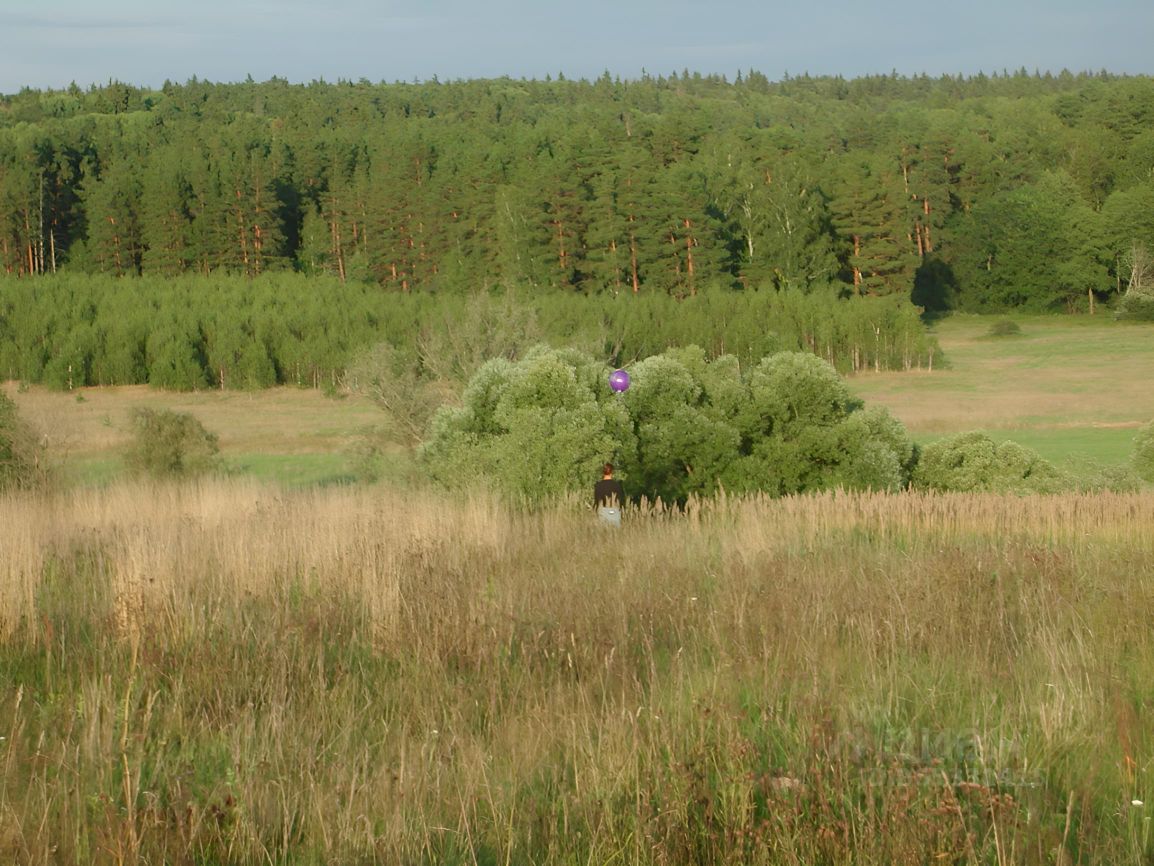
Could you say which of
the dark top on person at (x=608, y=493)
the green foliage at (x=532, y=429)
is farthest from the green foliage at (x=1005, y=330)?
the dark top on person at (x=608, y=493)

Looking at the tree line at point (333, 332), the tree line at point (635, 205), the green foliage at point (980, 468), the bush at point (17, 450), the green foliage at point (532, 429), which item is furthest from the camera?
the tree line at point (635, 205)

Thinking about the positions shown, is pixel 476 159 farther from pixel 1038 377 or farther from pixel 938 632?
pixel 938 632

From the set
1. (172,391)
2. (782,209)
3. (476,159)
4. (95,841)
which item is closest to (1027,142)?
(782,209)

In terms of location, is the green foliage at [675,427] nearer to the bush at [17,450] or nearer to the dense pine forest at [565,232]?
the bush at [17,450]

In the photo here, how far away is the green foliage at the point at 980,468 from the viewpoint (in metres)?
24.4

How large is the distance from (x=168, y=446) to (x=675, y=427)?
16.6 meters

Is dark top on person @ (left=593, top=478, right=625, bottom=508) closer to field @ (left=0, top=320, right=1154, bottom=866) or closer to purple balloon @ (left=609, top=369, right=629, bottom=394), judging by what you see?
field @ (left=0, top=320, right=1154, bottom=866)

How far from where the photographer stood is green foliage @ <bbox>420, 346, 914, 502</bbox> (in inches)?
698

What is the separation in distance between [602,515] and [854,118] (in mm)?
135152

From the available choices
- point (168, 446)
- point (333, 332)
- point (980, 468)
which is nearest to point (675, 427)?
point (980, 468)

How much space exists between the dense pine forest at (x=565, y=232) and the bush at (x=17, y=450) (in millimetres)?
46206

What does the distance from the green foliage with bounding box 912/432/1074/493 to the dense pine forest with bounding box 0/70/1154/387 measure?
4391cm

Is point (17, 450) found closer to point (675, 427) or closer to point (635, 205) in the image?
point (675, 427)

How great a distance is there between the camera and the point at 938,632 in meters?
6.18
